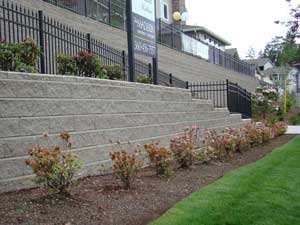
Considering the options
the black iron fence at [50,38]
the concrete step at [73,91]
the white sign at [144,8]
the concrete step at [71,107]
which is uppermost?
the white sign at [144,8]

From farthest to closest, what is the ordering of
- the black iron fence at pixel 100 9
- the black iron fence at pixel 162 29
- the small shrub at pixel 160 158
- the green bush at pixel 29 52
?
1. the black iron fence at pixel 162 29
2. the black iron fence at pixel 100 9
3. the small shrub at pixel 160 158
4. the green bush at pixel 29 52

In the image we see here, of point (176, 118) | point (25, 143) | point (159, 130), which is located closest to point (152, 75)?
point (176, 118)

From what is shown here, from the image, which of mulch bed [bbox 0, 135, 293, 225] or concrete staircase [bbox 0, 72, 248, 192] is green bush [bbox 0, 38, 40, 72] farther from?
mulch bed [bbox 0, 135, 293, 225]

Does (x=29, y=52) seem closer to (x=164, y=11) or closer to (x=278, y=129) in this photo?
(x=278, y=129)

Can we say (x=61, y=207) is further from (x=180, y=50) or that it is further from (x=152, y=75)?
(x=180, y=50)

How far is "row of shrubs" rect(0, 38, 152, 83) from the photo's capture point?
6.70 metres

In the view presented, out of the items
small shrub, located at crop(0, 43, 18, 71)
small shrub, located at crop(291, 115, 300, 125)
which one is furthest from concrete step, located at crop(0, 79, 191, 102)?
small shrub, located at crop(291, 115, 300, 125)

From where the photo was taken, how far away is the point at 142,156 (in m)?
8.91

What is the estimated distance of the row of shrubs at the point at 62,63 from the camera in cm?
670

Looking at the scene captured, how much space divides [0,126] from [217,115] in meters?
9.17

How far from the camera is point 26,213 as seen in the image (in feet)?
15.7

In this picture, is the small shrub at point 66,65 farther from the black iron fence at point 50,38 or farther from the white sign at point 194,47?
the white sign at point 194,47

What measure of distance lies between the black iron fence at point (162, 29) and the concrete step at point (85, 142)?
18.0 feet

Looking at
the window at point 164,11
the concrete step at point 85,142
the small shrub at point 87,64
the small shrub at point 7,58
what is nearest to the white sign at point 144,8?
the small shrub at point 87,64
